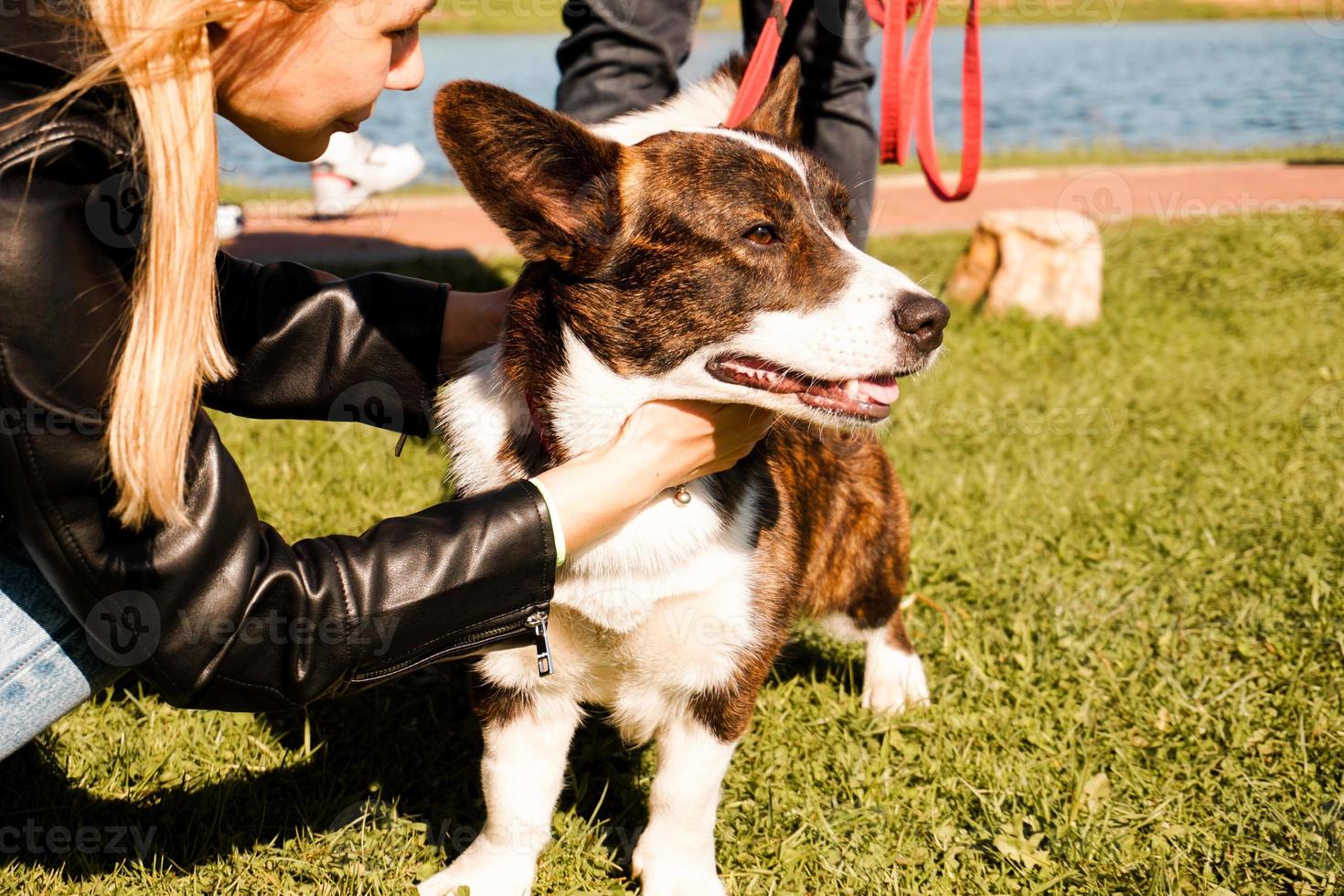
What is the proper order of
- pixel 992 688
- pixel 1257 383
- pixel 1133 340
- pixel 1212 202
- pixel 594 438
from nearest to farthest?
pixel 594 438
pixel 992 688
pixel 1257 383
pixel 1133 340
pixel 1212 202

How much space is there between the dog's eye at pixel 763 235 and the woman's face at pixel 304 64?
687 mm

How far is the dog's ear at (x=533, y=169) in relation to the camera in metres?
2.01

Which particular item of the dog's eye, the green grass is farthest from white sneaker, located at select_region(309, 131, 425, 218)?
the dog's eye

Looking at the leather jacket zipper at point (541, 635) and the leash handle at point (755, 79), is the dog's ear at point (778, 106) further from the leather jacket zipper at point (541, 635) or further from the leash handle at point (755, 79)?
the leather jacket zipper at point (541, 635)

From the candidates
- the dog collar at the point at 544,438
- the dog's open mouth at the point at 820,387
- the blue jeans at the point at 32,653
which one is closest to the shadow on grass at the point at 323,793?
the blue jeans at the point at 32,653

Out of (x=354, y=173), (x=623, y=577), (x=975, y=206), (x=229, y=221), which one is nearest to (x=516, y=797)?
(x=623, y=577)

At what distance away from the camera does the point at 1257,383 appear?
5328mm

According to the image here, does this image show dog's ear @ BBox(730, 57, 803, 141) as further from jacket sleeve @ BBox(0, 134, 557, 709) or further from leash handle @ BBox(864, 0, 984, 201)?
jacket sleeve @ BBox(0, 134, 557, 709)

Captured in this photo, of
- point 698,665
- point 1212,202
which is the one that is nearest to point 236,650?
point 698,665

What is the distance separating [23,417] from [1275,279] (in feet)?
22.1

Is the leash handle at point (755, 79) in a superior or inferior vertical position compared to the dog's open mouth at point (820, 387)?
superior

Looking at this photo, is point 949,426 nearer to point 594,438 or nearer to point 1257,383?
point 1257,383

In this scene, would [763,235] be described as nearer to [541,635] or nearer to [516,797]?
[541,635]

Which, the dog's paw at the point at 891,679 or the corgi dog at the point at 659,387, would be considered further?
the dog's paw at the point at 891,679
